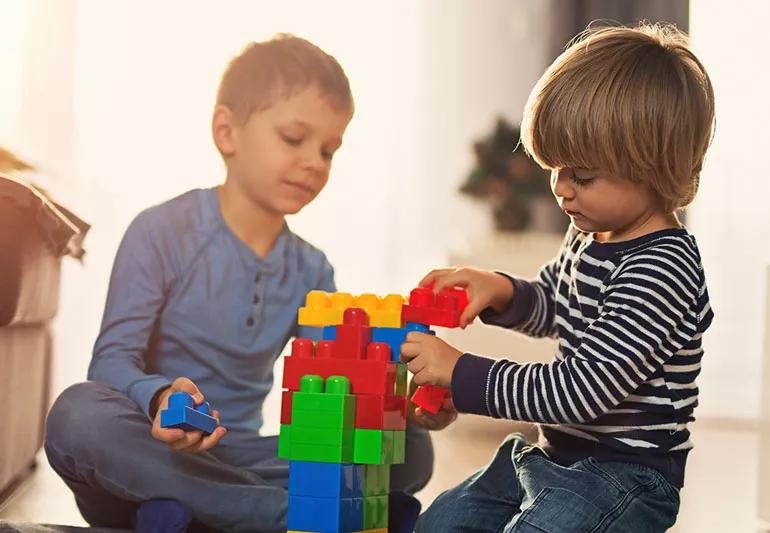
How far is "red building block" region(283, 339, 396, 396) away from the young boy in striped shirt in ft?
0.08

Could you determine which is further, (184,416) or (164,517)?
(164,517)

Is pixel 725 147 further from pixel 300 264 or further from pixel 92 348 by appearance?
pixel 92 348

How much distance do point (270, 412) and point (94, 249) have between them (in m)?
0.32

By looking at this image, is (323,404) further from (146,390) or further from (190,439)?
(146,390)

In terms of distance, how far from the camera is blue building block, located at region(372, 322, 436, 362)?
41.4 inches

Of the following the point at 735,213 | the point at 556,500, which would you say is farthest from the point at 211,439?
the point at 735,213

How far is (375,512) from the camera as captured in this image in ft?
3.54

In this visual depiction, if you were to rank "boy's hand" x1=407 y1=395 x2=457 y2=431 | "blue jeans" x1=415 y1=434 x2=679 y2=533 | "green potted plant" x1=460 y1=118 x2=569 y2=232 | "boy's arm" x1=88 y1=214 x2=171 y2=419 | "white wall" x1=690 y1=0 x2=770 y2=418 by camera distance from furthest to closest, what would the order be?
"white wall" x1=690 y1=0 x2=770 y2=418 < "green potted plant" x1=460 y1=118 x2=569 y2=232 < "boy's arm" x1=88 y1=214 x2=171 y2=419 < "boy's hand" x1=407 y1=395 x2=457 y2=431 < "blue jeans" x1=415 y1=434 x2=679 y2=533

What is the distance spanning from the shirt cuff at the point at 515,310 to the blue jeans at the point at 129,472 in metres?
0.34

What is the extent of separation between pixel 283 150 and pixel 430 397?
473 millimetres

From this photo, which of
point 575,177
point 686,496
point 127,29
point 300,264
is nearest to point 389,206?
point 300,264

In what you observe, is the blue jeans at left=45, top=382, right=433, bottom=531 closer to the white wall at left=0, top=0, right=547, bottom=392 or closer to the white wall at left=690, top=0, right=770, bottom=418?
the white wall at left=0, top=0, right=547, bottom=392

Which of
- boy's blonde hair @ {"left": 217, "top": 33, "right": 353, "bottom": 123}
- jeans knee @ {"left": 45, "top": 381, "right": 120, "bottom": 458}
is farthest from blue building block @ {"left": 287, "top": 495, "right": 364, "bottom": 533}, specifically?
boy's blonde hair @ {"left": 217, "top": 33, "right": 353, "bottom": 123}

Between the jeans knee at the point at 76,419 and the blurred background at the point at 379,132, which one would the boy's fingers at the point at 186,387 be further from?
the blurred background at the point at 379,132
